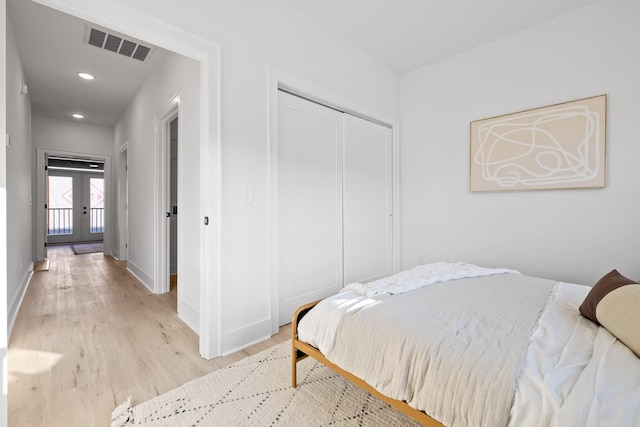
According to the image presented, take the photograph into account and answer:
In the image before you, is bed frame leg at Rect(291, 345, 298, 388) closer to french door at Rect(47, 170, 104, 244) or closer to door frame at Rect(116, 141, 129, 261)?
door frame at Rect(116, 141, 129, 261)

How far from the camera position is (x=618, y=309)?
1.10m

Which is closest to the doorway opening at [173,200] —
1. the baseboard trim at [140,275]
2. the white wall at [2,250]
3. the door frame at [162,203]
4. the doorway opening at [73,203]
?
the baseboard trim at [140,275]

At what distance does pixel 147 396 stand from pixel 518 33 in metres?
4.25

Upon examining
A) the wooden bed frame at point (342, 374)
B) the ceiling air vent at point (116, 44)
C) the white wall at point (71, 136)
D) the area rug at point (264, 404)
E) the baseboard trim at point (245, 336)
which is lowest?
the area rug at point (264, 404)

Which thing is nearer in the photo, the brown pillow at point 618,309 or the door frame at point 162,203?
the brown pillow at point 618,309

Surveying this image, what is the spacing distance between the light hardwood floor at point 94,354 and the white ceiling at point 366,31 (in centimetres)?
270

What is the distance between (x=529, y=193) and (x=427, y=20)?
1936mm

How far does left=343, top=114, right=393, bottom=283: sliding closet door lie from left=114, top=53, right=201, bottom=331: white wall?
1.51 metres

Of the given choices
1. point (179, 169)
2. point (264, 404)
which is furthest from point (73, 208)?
point (264, 404)

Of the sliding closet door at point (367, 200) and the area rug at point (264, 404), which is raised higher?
the sliding closet door at point (367, 200)

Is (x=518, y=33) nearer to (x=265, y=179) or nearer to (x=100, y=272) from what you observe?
(x=265, y=179)

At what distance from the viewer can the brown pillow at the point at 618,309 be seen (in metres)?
1.00

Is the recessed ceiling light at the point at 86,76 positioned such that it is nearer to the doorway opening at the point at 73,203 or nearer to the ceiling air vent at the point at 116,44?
the ceiling air vent at the point at 116,44

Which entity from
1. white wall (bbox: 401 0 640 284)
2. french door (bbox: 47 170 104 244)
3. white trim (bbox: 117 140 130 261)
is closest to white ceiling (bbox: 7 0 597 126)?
white wall (bbox: 401 0 640 284)
